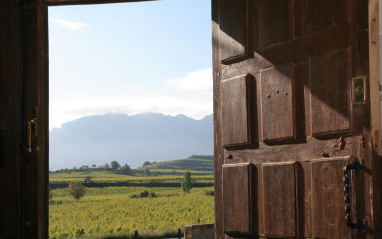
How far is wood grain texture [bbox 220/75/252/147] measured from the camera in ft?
9.04

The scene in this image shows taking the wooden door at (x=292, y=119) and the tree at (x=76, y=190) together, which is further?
the tree at (x=76, y=190)

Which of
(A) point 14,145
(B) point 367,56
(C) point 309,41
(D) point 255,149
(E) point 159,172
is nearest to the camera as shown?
(B) point 367,56

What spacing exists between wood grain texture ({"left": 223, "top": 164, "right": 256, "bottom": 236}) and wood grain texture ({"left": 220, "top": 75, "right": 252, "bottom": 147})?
0.14 metres

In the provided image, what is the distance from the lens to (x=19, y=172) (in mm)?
2895

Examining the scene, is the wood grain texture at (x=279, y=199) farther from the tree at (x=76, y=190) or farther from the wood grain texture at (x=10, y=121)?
the tree at (x=76, y=190)

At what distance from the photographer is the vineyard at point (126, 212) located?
145 feet

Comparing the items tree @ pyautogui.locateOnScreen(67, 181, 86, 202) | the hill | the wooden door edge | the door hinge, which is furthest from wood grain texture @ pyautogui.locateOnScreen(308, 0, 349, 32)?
the hill

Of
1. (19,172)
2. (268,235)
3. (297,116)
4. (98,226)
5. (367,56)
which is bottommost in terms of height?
(98,226)

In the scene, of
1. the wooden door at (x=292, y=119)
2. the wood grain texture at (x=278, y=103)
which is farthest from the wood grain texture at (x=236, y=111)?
the wood grain texture at (x=278, y=103)

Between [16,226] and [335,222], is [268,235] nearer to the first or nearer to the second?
[335,222]

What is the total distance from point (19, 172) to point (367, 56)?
187 centimetres

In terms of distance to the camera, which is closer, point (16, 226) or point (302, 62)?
point (302, 62)

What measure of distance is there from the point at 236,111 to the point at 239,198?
45 centimetres

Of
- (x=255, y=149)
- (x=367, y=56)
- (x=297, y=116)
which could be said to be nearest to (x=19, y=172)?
(x=255, y=149)
